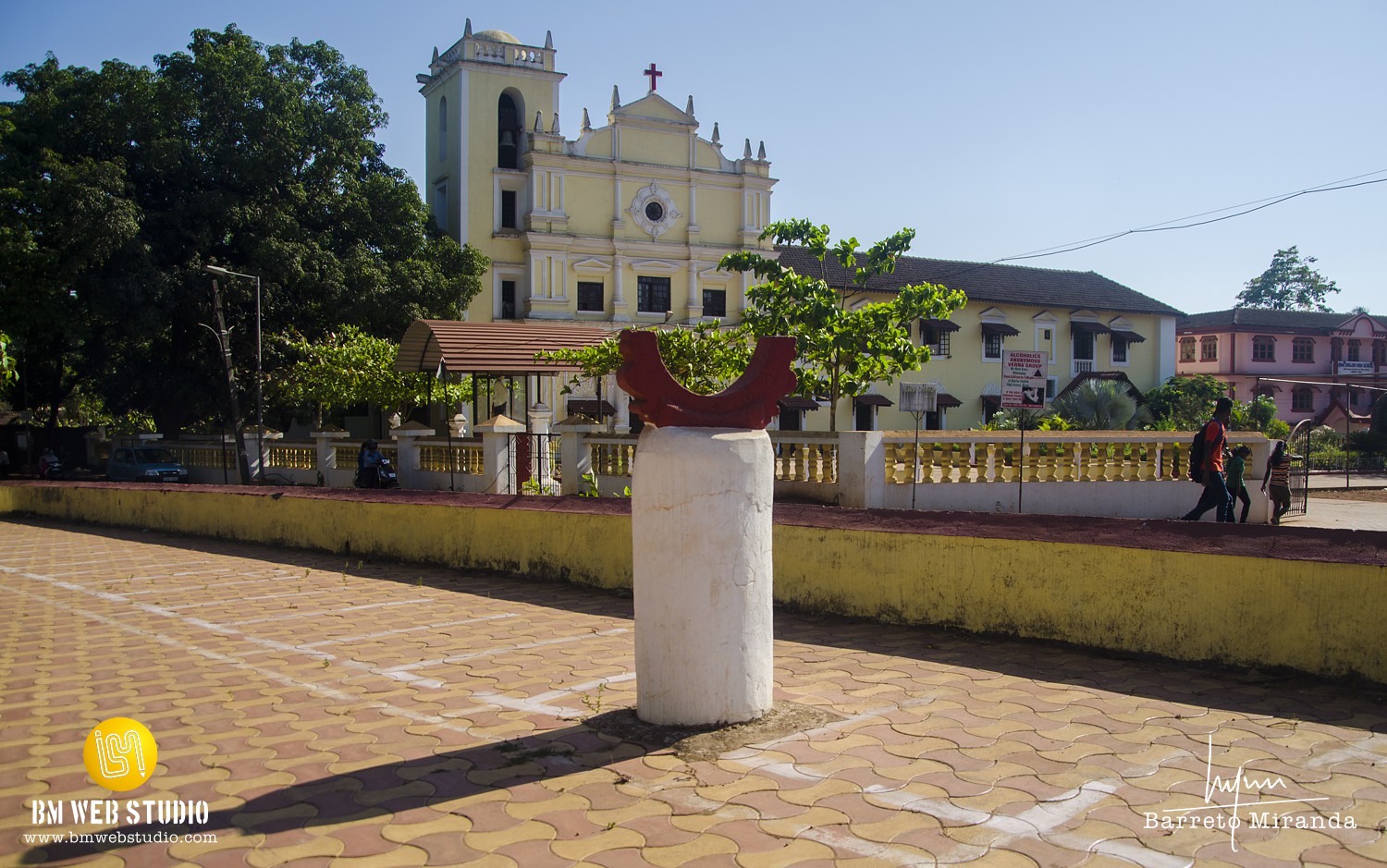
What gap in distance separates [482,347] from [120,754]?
1264cm

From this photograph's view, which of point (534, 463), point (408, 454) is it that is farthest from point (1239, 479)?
point (408, 454)

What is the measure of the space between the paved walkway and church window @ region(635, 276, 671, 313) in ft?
98.7

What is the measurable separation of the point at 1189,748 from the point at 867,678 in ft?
6.02

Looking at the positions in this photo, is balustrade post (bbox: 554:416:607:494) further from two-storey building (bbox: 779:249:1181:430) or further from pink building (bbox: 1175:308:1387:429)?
pink building (bbox: 1175:308:1387:429)

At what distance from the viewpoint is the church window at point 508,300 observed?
3581 centimetres

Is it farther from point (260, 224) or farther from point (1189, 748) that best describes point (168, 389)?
point (1189, 748)

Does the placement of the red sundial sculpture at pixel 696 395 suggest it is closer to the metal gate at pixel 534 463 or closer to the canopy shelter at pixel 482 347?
the canopy shelter at pixel 482 347

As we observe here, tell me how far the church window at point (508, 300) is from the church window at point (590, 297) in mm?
2275

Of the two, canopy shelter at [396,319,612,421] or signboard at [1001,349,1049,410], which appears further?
canopy shelter at [396,319,612,421]

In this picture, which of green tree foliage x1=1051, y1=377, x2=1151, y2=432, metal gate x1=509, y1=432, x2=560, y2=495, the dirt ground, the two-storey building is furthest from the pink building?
metal gate x1=509, y1=432, x2=560, y2=495

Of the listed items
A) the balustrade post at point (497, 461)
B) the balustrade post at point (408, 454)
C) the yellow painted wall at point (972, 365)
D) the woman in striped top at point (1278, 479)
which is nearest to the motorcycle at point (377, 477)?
the balustrade post at point (408, 454)

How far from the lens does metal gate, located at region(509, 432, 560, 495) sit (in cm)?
1680

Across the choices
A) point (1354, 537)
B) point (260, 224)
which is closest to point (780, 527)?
point (1354, 537)
